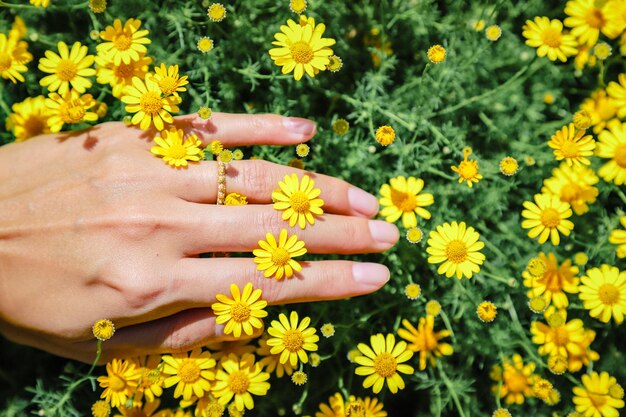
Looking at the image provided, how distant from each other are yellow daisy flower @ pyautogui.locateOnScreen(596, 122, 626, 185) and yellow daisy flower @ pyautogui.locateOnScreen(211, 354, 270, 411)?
216 cm

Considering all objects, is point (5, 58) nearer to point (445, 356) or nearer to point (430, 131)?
point (430, 131)

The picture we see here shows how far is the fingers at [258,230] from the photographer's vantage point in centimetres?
300

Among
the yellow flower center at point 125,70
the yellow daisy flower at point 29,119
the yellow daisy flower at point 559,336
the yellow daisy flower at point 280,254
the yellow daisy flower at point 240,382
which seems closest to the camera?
the yellow daisy flower at point 280,254

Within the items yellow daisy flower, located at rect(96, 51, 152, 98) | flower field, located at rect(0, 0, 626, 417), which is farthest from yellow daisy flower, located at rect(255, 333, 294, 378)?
yellow daisy flower, located at rect(96, 51, 152, 98)

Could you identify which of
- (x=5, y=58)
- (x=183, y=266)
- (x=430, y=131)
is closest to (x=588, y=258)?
(x=430, y=131)

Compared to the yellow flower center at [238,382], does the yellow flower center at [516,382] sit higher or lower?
lower

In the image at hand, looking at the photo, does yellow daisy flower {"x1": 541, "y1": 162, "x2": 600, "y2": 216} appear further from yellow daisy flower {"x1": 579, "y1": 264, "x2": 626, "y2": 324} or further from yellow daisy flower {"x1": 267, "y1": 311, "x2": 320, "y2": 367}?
yellow daisy flower {"x1": 267, "y1": 311, "x2": 320, "y2": 367}

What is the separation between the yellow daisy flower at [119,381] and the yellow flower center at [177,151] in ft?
3.45

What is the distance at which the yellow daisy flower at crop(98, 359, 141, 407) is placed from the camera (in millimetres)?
3141

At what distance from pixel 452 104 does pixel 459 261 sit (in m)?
1.08

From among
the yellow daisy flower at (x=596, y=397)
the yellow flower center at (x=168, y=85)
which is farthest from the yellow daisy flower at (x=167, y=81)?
the yellow daisy flower at (x=596, y=397)

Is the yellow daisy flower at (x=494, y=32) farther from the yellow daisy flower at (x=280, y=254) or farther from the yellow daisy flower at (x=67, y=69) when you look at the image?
the yellow daisy flower at (x=67, y=69)

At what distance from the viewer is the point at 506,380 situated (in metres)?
3.54

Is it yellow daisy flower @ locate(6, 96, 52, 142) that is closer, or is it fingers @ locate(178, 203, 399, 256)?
fingers @ locate(178, 203, 399, 256)
